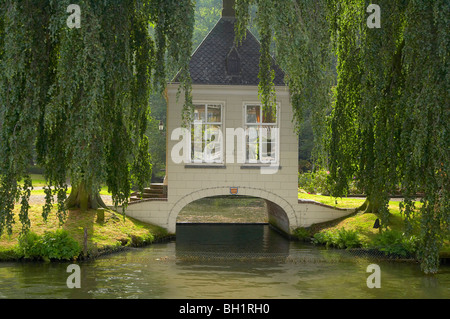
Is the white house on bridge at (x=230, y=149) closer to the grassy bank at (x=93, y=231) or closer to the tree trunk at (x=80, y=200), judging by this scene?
the grassy bank at (x=93, y=231)

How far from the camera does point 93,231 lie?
16000 millimetres

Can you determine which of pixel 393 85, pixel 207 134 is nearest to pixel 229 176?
pixel 207 134

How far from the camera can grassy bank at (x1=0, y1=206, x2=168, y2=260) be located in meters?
14.5

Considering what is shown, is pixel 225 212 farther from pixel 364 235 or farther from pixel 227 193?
pixel 364 235

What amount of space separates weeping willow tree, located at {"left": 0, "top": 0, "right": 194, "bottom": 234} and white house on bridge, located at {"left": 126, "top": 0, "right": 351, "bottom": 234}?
8.49 meters

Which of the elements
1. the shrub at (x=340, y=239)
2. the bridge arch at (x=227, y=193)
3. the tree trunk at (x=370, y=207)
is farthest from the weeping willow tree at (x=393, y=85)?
the bridge arch at (x=227, y=193)

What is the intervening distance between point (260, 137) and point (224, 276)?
6.80m

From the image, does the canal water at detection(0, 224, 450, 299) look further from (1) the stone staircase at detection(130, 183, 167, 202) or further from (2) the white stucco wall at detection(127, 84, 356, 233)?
(1) the stone staircase at detection(130, 183, 167, 202)

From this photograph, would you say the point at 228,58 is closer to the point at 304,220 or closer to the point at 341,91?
the point at 341,91

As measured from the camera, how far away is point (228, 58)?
18656 mm
